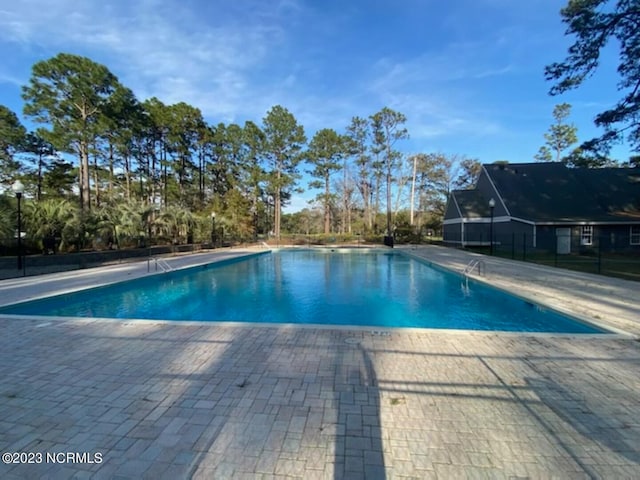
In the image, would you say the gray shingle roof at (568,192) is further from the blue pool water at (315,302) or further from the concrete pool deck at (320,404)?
the concrete pool deck at (320,404)

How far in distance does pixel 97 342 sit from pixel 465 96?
20.9 metres

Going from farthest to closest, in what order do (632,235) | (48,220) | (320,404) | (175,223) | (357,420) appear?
(175,223), (632,235), (48,220), (320,404), (357,420)

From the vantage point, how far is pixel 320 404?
7.98 ft

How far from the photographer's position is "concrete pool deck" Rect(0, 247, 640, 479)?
71.7 inches

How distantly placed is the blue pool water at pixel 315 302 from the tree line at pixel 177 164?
705cm

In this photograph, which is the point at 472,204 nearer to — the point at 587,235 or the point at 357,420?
the point at 587,235

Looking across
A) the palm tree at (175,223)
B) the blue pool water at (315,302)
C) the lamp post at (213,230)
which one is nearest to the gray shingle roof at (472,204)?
the blue pool water at (315,302)

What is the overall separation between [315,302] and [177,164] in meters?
26.1

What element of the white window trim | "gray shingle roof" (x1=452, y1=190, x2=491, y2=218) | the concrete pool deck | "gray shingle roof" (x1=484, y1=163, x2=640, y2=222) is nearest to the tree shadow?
the concrete pool deck

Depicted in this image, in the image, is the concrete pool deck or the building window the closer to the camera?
the concrete pool deck

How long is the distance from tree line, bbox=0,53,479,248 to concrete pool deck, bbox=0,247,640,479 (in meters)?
12.2

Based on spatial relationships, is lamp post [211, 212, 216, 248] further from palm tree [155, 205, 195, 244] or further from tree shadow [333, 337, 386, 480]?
tree shadow [333, 337, 386, 480]

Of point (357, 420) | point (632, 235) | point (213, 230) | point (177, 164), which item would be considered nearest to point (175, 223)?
point (213, 230)

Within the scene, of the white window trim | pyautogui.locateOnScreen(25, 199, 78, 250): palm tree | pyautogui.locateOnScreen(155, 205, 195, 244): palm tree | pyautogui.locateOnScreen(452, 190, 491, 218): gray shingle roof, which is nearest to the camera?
pyautogui.locateOnScreen(25, 199, 78, 250): palm tree
